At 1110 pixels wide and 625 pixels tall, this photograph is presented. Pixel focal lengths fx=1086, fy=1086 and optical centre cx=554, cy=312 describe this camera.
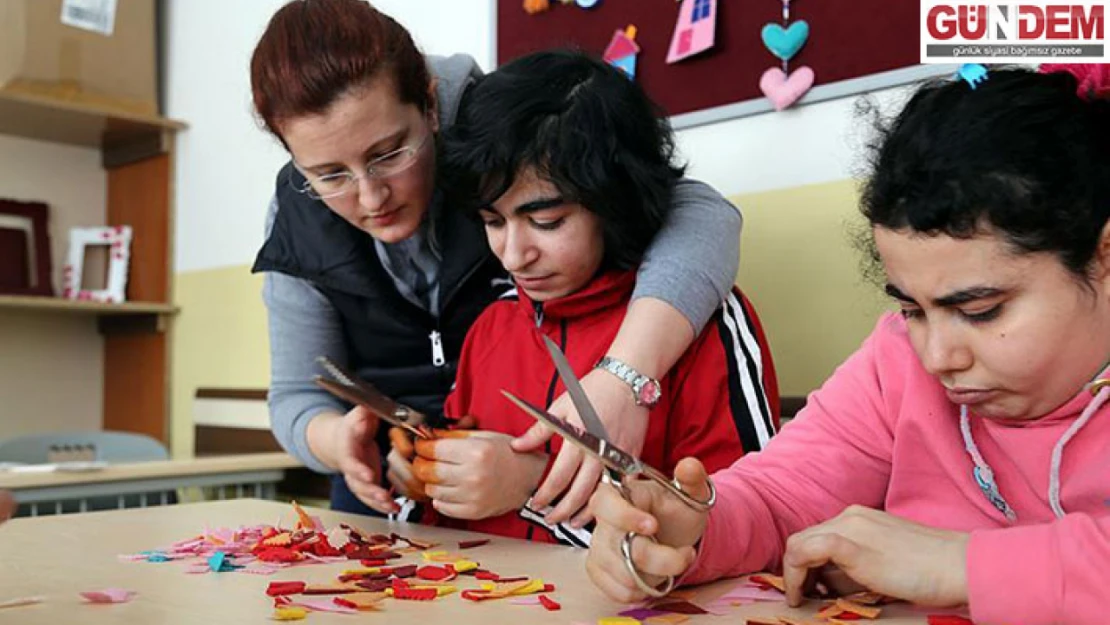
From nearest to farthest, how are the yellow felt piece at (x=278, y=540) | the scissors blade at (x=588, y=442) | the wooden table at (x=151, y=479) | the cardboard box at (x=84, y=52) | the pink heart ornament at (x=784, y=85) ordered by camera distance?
the scissors blade at (x=588, y=442) < the yellow felt piece at (x=278, y=540) < the pink heart ornament at (x=784, y=85) < the wooden table at (x=151, y=479) < the cardboard box at (x=84, y=52)

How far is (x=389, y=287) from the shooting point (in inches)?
61.1

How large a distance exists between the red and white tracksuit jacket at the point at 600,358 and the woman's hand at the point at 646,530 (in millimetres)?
374

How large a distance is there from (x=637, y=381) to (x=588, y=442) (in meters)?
0.45

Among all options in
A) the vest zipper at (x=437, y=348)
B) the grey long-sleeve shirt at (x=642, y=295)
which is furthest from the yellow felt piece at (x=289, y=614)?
the vest zipper at (x=437, y=348)

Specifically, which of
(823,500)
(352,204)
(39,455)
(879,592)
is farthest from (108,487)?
(879,592)

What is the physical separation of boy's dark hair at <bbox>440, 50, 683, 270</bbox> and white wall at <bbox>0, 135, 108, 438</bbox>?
7.44 feet

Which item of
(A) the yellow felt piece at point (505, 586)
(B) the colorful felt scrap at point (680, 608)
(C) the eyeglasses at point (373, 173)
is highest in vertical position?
(C) the eyeglasses at point (373, 173)

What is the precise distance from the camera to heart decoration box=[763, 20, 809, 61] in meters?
1.65

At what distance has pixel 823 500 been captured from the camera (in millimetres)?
979

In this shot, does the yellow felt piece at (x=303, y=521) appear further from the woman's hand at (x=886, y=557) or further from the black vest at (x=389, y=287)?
the woman's hand at (x=886, y=557)

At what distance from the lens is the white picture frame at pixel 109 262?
A: 3.17 meters

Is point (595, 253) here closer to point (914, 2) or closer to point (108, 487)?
point (914, 2)

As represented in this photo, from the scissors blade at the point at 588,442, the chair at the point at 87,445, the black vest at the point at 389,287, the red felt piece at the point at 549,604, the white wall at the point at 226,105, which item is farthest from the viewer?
the chair at the point at 87,445

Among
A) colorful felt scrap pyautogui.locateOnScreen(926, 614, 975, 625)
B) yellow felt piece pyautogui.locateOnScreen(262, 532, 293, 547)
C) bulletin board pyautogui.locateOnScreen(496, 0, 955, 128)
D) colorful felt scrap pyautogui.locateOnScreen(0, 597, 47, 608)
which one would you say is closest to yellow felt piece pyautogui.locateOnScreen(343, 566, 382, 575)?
yellow felt piece pyautogui.locateOnScreen(262, 532, 293, 547)
